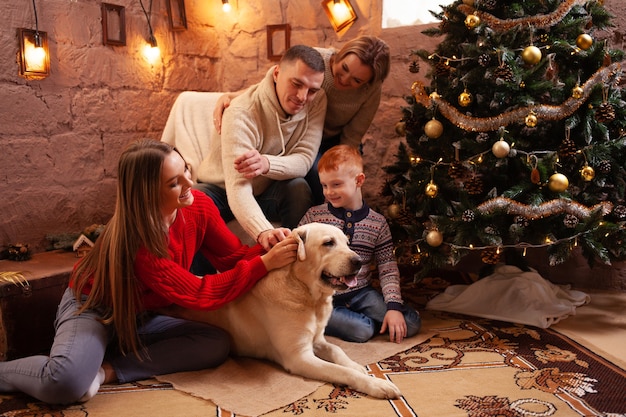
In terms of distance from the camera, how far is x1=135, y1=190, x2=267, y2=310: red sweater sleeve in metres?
2.29

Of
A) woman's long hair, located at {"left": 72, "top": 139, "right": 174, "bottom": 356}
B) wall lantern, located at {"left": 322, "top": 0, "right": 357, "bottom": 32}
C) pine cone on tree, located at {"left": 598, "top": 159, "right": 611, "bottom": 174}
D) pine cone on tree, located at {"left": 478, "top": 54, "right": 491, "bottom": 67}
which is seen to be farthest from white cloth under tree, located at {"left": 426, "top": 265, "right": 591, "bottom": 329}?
wall lantern, located at {"left": 322, "top": 0, "right": 357, "bottom": 32}

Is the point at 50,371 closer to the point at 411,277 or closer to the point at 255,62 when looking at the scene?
the point at 411,277

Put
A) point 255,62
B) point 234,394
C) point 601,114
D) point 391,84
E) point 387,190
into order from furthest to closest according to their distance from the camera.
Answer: point 255,62 < point 391,84 < point 387,190 < point 601,114 < point 234,394

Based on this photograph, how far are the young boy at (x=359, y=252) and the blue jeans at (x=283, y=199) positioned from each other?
0.12m

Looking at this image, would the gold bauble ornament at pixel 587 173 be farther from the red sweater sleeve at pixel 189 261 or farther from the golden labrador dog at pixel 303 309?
the red sweater sleeve at pixel 189 261

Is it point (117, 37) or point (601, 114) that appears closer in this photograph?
point (601, 114)

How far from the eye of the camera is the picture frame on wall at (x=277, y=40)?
172 inches

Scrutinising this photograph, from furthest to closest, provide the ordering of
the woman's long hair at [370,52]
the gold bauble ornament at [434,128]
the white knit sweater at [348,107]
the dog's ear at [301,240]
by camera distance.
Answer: the white knit sweater at [348,107]
the woman's long hair at [370,52]
the gold bauble ornament at [434,128]
the dog's ear at [301,240]

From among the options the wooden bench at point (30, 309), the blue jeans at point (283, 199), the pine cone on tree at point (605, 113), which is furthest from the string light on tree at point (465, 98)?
the wooden bench at point (30, 309)

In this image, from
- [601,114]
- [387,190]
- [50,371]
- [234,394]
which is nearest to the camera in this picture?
[50,371]

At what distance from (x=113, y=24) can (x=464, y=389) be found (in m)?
3.05

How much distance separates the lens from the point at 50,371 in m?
2.09

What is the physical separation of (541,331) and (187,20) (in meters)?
3.15

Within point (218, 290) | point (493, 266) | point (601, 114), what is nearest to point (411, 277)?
point (493, 266)
